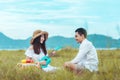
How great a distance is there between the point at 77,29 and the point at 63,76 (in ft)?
5.97

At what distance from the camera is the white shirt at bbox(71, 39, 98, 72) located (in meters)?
9.48

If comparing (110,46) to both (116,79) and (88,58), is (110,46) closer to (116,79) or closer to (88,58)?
(88,58)

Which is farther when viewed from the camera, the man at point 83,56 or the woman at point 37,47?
the woman at point 37,47

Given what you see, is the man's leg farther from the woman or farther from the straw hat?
the straw hat

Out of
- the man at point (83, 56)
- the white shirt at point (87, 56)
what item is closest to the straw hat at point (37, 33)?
the man at point (83, 56)

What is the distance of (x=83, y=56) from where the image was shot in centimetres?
954

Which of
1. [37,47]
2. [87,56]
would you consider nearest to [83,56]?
[87,56]

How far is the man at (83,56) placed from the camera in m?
9.48

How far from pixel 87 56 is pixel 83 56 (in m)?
0.09

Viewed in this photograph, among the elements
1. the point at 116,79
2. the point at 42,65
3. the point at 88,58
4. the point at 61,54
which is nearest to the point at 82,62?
the point at 88,58

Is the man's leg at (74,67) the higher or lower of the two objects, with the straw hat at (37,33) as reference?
lower

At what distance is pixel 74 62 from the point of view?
9562mm

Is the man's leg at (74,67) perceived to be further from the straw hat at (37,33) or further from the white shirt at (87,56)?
the straw hat at (37,33)

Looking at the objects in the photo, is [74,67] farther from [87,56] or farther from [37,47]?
[37,47]
